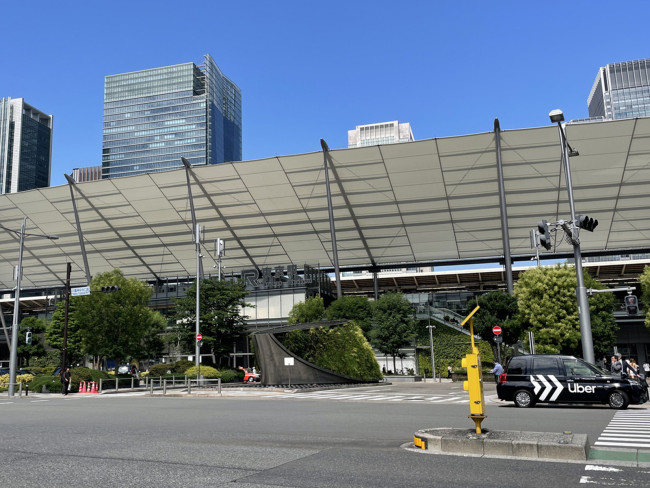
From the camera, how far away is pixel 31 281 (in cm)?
7675

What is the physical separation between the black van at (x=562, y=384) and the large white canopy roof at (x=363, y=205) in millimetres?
29761

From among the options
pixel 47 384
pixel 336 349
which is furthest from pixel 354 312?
pixel 47 384

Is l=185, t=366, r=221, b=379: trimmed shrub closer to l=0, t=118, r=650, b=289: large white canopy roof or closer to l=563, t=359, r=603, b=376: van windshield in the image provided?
l=0, t=118, r=650, b=289: large white canopy roof

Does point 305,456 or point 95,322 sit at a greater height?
point 95,322

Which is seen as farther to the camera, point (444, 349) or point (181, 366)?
point (444, 349)

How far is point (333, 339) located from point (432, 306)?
24256mm

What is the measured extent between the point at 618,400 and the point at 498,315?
25.8 meters

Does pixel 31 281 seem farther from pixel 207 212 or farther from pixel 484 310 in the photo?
pixel 484 310

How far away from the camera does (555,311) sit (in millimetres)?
36750

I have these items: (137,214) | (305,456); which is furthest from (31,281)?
(305,456)

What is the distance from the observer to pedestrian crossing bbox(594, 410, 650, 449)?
9641mm

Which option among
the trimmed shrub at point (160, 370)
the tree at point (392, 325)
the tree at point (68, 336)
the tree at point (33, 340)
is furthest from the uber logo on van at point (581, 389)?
the tree at point (33, 340)

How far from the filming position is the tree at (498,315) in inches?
1666

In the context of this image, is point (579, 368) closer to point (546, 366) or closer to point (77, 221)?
point (546, 366)
